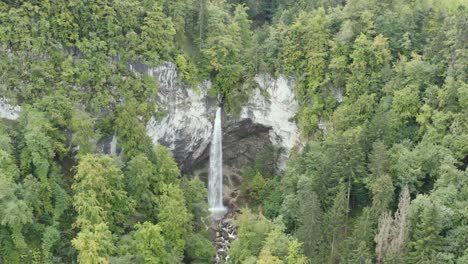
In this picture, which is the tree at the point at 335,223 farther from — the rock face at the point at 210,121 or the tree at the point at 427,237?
the rock face at the point at 210,121

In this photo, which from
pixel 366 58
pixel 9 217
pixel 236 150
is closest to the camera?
pixel 9 217

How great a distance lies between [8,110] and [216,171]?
72.1 feet

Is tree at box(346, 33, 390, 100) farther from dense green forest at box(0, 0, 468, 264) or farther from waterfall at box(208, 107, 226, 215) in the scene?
waterfall at box(208, 107, 226, 215)

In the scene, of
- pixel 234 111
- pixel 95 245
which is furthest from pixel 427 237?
pixel 234 111

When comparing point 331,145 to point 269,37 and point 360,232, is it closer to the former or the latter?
point 360,232

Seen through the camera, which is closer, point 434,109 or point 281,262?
point 281,262

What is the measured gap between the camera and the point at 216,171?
191 feet

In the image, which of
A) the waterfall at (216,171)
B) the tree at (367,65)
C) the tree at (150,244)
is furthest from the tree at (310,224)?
the waterfall at (216,171)

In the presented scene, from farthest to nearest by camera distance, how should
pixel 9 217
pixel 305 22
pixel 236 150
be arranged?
pixel 236 150
pixel 305 22
pixel 9 217

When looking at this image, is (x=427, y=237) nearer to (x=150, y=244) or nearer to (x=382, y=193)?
(x=382, y=193)

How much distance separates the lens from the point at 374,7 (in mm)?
51594

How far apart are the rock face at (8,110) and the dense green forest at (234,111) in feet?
1.70

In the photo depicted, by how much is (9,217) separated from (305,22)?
1255 inches

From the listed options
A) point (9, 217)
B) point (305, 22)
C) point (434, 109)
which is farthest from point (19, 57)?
point (434, 109)
